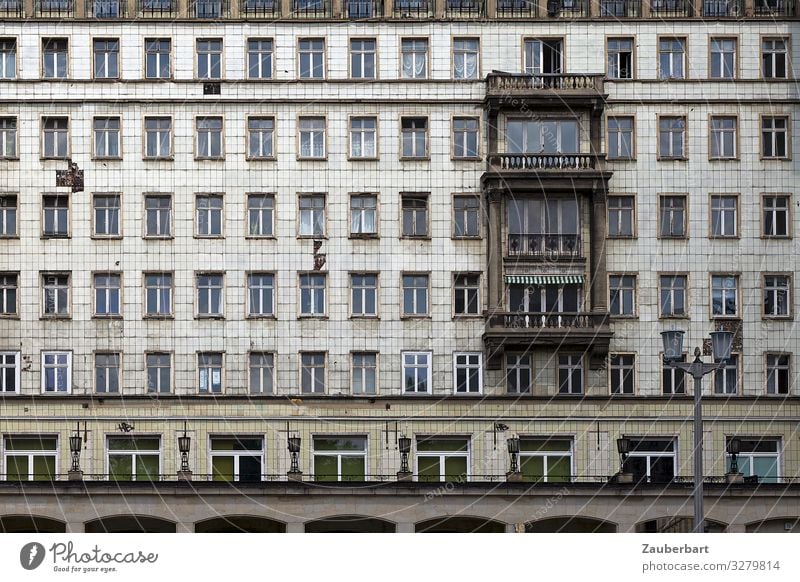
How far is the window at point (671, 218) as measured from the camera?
92.7m

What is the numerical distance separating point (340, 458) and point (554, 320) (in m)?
11.4

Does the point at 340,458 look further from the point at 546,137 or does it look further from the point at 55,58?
the point at 55,58

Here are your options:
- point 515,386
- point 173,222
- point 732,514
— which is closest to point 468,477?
point 515,386

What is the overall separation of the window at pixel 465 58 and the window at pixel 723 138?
11172 mm

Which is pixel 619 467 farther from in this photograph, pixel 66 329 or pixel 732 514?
pixel 66 329

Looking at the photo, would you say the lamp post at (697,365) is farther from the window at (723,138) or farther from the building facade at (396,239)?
the window at (723,138)

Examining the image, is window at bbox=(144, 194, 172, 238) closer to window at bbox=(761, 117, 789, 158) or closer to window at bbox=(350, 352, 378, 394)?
window at bbox=(350, 352, 378, 394)

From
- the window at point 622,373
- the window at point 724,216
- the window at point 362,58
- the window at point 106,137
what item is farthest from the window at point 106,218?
the window at point 724,216

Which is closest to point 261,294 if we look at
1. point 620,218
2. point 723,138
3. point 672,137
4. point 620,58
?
point 620,218

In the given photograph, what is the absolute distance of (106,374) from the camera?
91.5 m

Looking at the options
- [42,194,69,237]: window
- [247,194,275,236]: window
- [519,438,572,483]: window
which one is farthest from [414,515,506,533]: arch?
[42,194,69,237]: window

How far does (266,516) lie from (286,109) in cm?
1851
